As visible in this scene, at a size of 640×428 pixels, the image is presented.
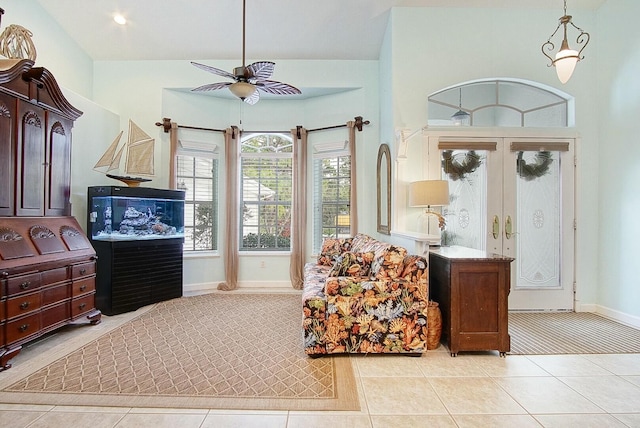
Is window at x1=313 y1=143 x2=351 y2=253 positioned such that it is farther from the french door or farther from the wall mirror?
the french door

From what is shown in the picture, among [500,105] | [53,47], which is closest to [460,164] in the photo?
[500,105]

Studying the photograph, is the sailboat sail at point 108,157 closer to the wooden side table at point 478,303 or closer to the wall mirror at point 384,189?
the wall mirror at point 384,189

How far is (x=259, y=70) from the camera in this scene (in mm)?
2891

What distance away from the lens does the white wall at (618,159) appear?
3607 millimetres

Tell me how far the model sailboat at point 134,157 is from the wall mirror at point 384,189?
3258 mm

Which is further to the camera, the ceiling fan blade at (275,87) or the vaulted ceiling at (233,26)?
the vaulted ceiling at (233,26)

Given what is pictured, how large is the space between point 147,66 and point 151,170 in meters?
1.68

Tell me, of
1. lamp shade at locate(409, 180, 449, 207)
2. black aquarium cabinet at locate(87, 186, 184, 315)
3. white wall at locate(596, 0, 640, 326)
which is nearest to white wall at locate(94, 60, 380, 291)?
black aquarium cabinet at locate(87, 186, 184, 315)

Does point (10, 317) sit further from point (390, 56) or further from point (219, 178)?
point (390, 56)

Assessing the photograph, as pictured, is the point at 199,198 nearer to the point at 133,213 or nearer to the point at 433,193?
the point at 133,213

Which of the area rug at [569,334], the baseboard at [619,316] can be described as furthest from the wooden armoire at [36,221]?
the baseboard at [619,316]

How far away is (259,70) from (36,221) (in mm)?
2514

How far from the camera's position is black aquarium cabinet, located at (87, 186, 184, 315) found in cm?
389

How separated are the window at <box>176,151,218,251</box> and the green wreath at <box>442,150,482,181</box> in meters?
3.52
